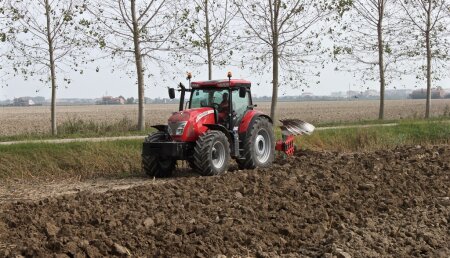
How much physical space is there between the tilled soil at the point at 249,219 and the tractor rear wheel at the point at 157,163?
2010mm

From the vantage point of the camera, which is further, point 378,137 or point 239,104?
point 378,137

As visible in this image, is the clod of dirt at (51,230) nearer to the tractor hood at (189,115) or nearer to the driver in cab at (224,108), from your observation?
the tractor hood at (189,115)

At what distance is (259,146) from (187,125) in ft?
7.39

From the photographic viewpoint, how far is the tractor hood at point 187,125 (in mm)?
12273

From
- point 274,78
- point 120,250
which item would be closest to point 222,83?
point 120,250

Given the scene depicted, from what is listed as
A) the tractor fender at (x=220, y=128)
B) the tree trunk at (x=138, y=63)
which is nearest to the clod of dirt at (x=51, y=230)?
the tractor fender at (x=220, y=128)

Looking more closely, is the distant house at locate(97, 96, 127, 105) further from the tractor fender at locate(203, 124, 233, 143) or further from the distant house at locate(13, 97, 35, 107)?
the tractor fender at locate(203, 124, 233, 143)

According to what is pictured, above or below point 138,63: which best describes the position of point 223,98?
below

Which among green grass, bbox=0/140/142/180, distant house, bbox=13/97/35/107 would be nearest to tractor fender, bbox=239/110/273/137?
green grass, bbox=0/140/142/180

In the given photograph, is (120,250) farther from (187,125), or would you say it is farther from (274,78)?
(274,78)

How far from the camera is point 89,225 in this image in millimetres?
7379

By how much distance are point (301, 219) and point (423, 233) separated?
4.91ft

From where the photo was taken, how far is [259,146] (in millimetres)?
13875

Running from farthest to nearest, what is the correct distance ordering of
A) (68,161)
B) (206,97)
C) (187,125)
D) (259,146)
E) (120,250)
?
1. (68,161)
2. (259,146)
3. (206,97)
4. (187,125)
5. (120,250)
